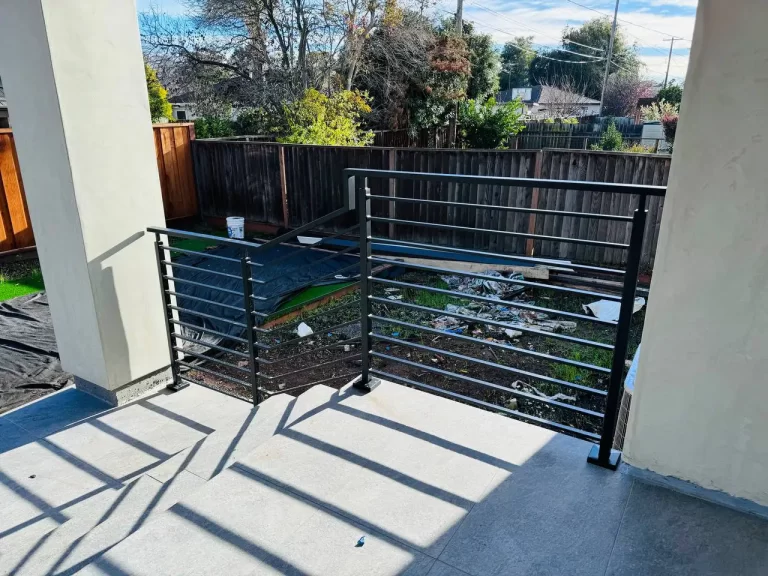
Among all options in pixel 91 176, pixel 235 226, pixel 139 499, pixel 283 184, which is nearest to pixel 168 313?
pixel 91 176

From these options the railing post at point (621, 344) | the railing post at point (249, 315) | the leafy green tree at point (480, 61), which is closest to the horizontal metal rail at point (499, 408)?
the railing post at point (621, 344)

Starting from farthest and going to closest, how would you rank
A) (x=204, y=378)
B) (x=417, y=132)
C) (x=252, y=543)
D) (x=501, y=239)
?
(x=417, y=132) < (x=501, y=239) < (x=204, y=378) < (x=252, y=543)

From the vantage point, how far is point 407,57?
13.6 metres

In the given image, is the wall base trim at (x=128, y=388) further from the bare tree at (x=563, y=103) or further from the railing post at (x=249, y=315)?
the bare tree at (x=563, y=103)

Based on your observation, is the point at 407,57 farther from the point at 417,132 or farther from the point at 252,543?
the point at 252,543

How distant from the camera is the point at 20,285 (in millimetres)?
5965

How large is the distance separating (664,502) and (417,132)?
13970 millimetres

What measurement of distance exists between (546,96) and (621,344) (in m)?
32.5

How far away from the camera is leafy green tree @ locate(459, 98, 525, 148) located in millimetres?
13727

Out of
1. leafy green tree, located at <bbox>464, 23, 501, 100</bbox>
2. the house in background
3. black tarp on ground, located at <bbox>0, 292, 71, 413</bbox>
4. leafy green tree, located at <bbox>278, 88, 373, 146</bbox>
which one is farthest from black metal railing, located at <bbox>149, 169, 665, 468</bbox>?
the house in background

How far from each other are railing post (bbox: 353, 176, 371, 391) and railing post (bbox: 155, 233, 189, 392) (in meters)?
1.28

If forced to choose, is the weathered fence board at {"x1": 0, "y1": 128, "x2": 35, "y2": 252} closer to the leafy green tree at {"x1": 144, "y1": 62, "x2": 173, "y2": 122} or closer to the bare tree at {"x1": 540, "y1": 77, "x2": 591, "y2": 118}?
the leafy green tree at {"x1": 144, "y1": 62, "x2": 173, "y2": 122}

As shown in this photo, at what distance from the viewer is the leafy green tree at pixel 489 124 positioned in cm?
1373

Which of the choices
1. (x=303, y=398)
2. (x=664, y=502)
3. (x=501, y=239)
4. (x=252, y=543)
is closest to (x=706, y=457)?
(x=664, y=502)
